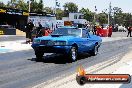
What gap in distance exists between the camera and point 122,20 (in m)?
178

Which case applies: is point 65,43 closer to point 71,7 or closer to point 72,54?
point 72,54

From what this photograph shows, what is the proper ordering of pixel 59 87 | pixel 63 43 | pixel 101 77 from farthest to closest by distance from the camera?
1. pixel 63 43
2. pixel 59 87
3. pixel 101 77

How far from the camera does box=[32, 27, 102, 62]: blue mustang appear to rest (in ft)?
43.4

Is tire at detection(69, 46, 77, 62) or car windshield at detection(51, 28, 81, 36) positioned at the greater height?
car windshield at detection(51, 28, 81, 36)

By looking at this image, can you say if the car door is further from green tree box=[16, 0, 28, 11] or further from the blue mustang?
green tree box=[16, 0, 28, 11]

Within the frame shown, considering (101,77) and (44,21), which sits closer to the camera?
(101,77)

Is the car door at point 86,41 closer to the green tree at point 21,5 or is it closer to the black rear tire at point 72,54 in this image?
the black rear tire at point 72,54

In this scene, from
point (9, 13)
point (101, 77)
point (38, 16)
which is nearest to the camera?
point (101, 77)

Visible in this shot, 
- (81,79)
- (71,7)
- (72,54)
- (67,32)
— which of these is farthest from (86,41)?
(71,7)

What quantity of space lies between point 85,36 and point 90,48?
1.05 metres

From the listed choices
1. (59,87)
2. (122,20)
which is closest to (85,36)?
(59,87)

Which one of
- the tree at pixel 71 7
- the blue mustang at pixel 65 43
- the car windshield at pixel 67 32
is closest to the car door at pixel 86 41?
the blue mustang at pixel 65 43

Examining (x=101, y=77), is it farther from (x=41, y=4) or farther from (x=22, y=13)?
(x=41, y=4)

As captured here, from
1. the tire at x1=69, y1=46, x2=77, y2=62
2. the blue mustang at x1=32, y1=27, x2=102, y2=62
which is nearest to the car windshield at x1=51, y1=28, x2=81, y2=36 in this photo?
the blue mustang at x1=32, y1=27, x2=102, y2=62
